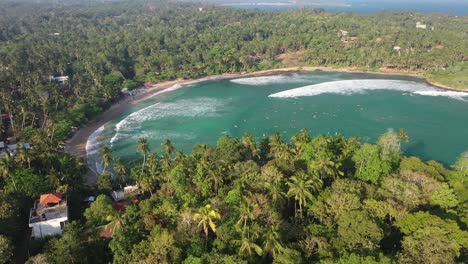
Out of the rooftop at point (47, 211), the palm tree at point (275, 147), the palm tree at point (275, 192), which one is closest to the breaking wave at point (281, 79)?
the palm tree at point (275, 147)

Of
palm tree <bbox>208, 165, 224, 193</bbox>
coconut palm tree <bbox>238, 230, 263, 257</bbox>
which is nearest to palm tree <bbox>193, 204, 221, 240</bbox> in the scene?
coconut palm tree <bbox>238, 230, 263, 257</bbox>

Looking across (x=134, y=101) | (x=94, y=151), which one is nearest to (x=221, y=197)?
(x=94, y=151)

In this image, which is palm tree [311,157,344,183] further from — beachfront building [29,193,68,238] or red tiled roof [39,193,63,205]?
red tiled roof [39,193,63,205]

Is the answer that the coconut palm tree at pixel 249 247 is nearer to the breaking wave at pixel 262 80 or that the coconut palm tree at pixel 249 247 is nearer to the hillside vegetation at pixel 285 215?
the hillside vegetation at pixel 285 215

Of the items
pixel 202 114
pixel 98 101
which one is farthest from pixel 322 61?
pixel 98 101

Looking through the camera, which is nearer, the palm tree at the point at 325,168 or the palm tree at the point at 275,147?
the palm tree at the point at 325,168

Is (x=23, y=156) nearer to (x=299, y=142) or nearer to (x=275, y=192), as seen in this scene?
(x=275, y=192)

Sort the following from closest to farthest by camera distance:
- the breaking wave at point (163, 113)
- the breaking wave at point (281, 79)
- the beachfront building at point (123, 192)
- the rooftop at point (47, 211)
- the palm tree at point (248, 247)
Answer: the palm tree at point (248, 247)
the rooftop at point (47, 211)
the beachfront building at point (123, 192)
the breaking wave at point (163, 113)
the breaking wave at point (281, 79)

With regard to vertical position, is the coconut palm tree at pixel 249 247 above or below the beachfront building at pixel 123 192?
above
